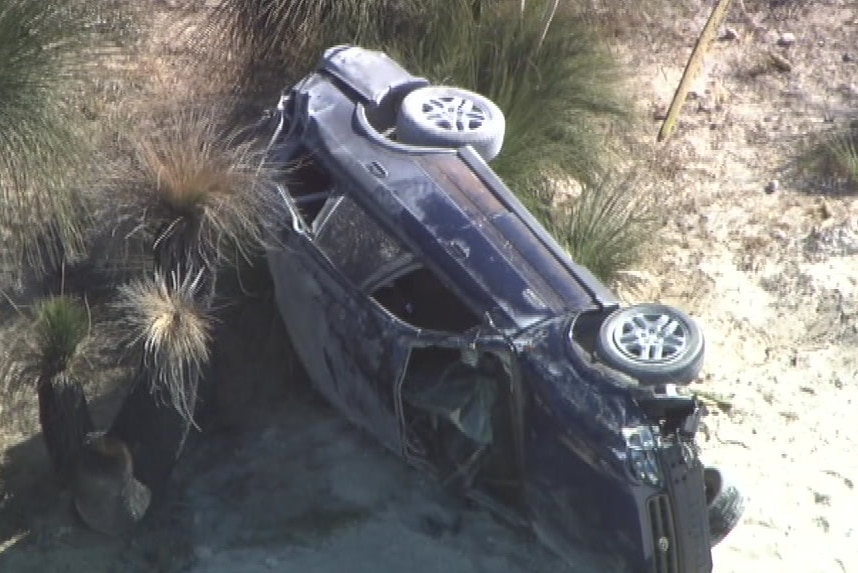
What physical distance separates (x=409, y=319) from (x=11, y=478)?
189 cm

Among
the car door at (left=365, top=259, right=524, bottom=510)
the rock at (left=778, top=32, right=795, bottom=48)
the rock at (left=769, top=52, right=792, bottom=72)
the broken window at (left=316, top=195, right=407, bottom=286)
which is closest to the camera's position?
the car door at (left=365, top=259, right=524, bottom=510)

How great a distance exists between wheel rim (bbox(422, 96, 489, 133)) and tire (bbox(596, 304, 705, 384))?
1.46 meters

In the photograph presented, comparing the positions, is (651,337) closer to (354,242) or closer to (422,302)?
(422,302)

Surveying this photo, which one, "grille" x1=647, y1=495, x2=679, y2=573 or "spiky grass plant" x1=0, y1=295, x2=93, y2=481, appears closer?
"grille" x1=647, y1=495, x2=679, y2=573

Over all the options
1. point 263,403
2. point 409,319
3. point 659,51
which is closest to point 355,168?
point 409,319

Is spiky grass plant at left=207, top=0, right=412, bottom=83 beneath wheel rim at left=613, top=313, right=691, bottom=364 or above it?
beneath

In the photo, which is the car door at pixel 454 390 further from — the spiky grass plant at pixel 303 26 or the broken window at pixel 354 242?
the spiky grass plant at pixel 303 26

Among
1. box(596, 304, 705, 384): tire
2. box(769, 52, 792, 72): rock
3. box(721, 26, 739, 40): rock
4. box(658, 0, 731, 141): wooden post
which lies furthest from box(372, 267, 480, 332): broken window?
box(721, 26, 739, 40): rock

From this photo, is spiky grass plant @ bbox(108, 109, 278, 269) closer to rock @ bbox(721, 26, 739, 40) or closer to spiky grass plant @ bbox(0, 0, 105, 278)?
spiky grass plant @ bbox(0, 0, 105, 278)

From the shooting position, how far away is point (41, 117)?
857cm

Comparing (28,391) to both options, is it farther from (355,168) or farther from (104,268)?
(355,168)

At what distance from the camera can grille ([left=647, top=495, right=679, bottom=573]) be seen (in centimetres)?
706

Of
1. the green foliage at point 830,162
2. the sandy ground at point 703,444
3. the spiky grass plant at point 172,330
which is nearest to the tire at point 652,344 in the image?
the sandy ground at point 703,444

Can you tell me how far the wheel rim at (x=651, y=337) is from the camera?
7.17 m
